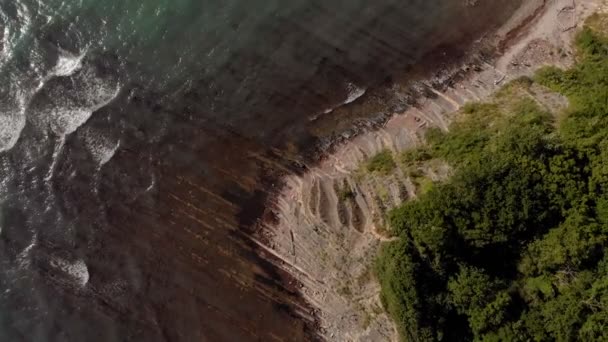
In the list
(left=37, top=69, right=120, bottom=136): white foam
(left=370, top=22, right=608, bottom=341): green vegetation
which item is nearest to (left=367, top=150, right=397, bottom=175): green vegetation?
(left=370, top=22, right=608, bottom=341): green vegetation

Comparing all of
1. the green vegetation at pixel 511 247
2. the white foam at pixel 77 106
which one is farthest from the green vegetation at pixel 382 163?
the white foam at pixel 77 106

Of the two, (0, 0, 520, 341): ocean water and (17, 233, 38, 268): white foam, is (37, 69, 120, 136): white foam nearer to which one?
(0, 0, 520, 341): ocean water

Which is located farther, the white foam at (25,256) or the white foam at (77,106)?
the white foam at (77,106)

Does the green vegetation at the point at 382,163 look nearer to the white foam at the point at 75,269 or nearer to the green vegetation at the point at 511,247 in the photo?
the green vegetation at the point at 511,247

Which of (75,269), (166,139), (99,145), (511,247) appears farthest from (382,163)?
(75,269)

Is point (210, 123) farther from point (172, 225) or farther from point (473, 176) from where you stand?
point (473, 176)

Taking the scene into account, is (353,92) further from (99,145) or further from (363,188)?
(99,145)
